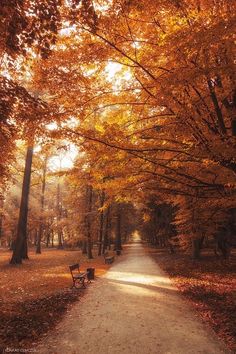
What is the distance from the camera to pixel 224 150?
6.45 metres

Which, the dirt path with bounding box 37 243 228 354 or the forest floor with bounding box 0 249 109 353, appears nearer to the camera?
the dirt path with bounding box 37 243 228 354

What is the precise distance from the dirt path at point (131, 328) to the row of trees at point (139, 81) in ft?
11.5

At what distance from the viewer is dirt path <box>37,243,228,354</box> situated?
18.4ft

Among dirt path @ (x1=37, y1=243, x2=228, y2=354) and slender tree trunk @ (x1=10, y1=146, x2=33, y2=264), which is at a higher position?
slender tree trunk @ (x1=10, y1=146, x2=33, y2=264)

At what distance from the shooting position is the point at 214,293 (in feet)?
34.0

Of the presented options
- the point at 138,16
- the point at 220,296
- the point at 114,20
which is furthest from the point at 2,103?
the point at 220,296

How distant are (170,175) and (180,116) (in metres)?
2.21

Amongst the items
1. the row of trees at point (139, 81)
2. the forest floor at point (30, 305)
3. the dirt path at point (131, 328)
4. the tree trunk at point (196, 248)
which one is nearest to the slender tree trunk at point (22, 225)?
the forest floor at point (30, 305)

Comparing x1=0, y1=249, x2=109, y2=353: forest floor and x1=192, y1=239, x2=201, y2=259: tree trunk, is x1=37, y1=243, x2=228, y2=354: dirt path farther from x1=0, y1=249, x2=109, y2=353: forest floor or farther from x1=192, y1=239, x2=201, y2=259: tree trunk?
x1=192, y1=239, x2=201, y2=259: tree trunk

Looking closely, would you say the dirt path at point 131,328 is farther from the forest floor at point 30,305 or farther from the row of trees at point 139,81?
the row of trees at point 139,81

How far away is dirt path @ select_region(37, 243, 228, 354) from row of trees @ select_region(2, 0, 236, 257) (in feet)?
11.5

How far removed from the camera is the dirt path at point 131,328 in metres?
5.60

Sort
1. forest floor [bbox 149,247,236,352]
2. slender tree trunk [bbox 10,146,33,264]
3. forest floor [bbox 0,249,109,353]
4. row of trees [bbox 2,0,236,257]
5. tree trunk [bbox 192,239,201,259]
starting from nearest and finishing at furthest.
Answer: row of trees [bbox 2,0,236,257], forest floor [bbox 0,249,109,353], forest floor [bbox 149,247,236,352], slender tree trunk [bbox 10,146,33,264], tree trunk [bbox 192,239,201,259]

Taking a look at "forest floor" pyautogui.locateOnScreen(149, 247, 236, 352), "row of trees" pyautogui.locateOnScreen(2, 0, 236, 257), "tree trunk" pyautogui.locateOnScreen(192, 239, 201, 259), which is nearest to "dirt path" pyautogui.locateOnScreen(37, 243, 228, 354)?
"forest floor" pyautogui.locateOnScreen(149, 247, 236, 352)
